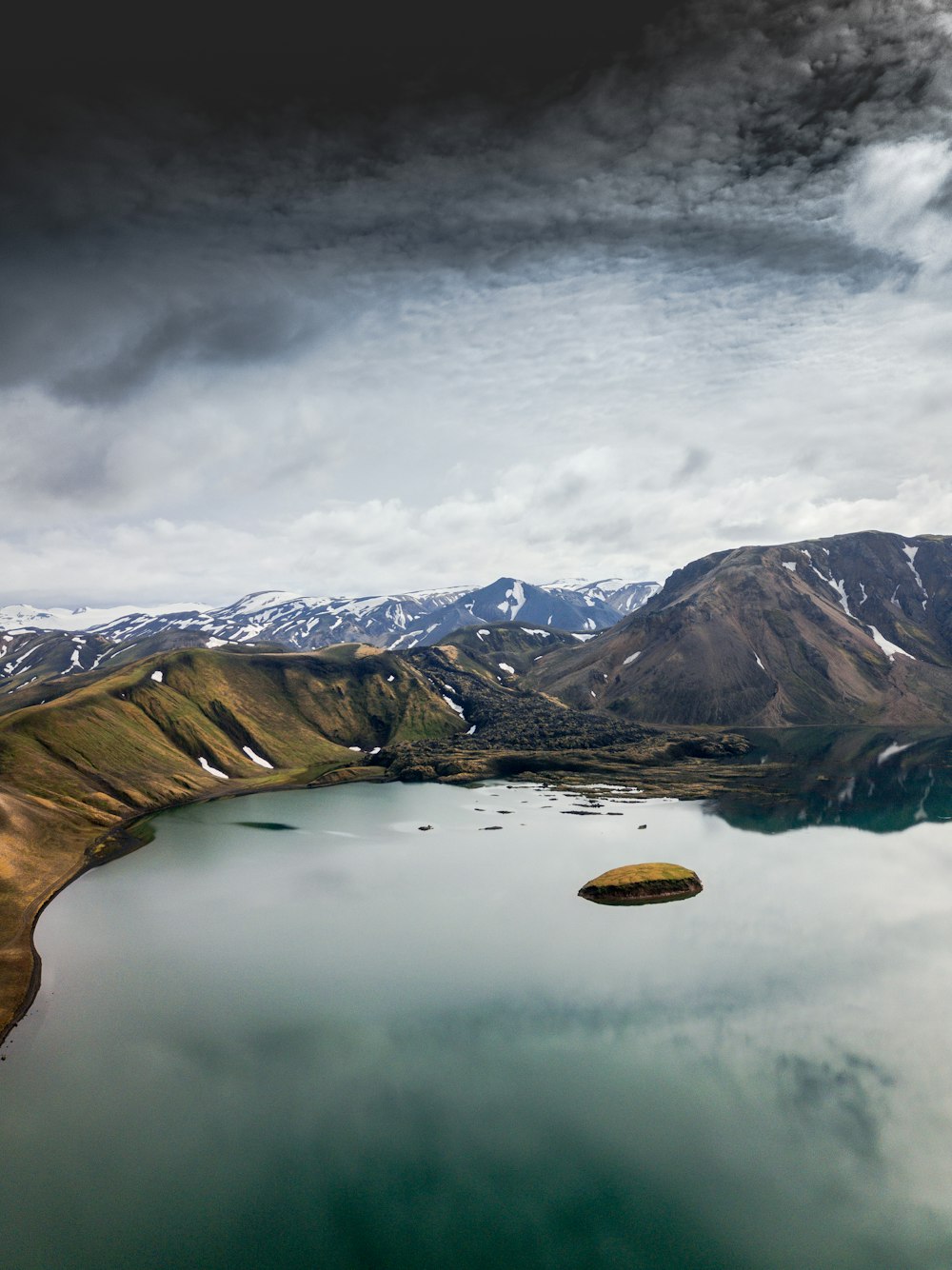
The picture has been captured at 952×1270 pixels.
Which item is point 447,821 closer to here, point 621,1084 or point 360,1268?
point 621,1084

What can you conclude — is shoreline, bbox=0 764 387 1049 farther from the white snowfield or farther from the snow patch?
the snow patch

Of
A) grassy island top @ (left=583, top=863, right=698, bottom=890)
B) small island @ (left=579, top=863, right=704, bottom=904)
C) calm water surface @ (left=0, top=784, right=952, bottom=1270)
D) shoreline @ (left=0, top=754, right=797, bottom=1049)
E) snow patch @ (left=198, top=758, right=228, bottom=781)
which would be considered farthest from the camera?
snow patch @ (left=198, top=758, right=228, bottom=781)

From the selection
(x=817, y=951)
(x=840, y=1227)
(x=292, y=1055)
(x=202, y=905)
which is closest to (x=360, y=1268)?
(x=292, y=1055)

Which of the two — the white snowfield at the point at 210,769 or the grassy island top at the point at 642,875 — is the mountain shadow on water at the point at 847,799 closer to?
the grassy island top at the point at 642,875

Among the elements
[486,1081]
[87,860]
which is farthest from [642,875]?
[87,860]

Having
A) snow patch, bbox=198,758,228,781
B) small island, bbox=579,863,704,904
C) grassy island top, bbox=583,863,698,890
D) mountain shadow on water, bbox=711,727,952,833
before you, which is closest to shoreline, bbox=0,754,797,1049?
mountain shadow on water, bbox=711,727,952,833

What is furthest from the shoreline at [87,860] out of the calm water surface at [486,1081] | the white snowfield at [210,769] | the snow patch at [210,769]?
the snow patch at [210,769]

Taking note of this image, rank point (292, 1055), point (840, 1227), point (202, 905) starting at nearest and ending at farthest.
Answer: point (840, 1227) → point (292, 1055) → point (202, 905)
